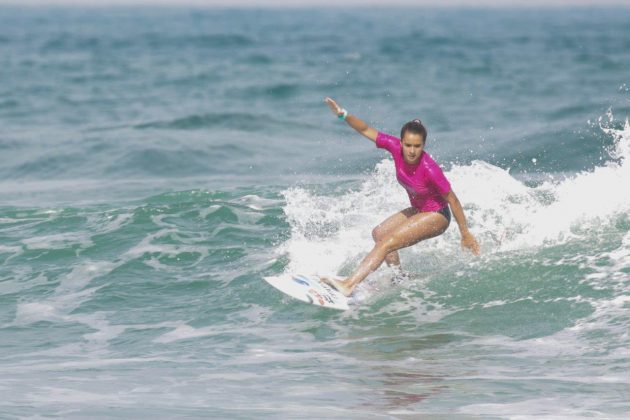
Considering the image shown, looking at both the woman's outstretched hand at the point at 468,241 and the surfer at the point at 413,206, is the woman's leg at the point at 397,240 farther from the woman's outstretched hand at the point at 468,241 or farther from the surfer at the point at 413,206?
the woman's outstretched hand at the point at 468,241

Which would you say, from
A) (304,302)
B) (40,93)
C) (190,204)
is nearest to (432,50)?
(40,93)

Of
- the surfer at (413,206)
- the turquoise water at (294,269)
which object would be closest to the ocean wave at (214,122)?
the turquoise water at (294,269)

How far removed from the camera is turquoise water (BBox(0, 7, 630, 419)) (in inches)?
304

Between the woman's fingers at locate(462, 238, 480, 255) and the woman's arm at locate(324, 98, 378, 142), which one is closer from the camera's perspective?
the woman's arm at locate(324, 98, 378, 142)

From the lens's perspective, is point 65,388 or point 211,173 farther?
point 211,173

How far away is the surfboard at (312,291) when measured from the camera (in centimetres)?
977

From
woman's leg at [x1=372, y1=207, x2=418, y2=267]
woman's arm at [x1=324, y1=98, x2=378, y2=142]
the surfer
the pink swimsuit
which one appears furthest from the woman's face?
woman's leg at [x1=372, y1=207, x2=418, y2=267]

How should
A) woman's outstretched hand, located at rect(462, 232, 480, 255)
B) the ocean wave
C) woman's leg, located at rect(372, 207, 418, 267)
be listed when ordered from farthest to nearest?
the ocean wave < woman's leg, located at rect(372, 207, 418, 267) < woman's outstretched hand, located at rect(462, 232, 480, 255)

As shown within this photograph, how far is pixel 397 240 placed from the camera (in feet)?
31.6

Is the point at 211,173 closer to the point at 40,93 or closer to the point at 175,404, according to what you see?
the point at 175,404

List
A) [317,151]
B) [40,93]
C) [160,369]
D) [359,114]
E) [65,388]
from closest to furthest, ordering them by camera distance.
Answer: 1. [65,388]
2. [160,369]
3. [317,151]
4. [359,114]
5. [40,93]

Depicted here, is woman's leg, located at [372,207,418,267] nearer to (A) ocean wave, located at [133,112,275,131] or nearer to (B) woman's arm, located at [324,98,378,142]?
(B) woman's arm, located at [324,98,378,142]

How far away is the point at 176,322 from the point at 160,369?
156cm

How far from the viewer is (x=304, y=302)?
10195 millimetres
